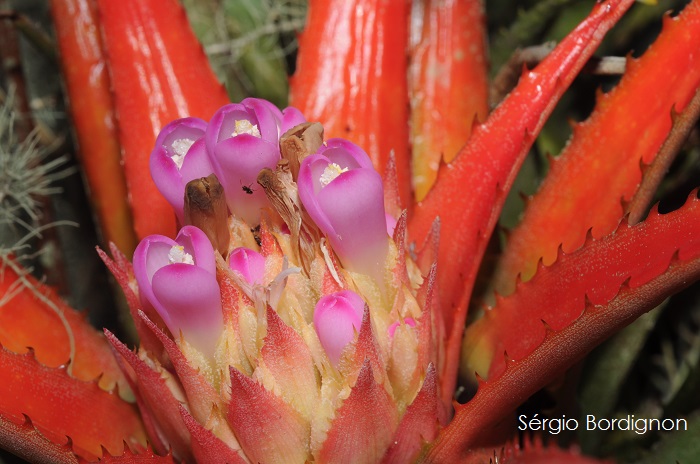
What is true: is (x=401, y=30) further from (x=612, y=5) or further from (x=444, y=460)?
(x=444, y=460)

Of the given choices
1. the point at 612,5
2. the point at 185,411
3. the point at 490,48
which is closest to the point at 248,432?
the point at 185,411

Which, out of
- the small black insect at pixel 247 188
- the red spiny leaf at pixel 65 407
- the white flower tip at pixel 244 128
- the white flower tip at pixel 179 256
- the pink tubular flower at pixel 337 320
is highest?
the white flower tip at pixel 244 128

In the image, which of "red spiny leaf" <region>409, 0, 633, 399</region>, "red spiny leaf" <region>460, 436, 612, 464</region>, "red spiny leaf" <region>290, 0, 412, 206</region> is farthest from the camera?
"red spiny leaf" <region>290, 0, 412, 206</region>

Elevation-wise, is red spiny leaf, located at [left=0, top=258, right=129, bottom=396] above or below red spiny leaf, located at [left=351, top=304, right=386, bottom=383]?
below

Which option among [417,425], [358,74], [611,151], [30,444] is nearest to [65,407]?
[30,444]

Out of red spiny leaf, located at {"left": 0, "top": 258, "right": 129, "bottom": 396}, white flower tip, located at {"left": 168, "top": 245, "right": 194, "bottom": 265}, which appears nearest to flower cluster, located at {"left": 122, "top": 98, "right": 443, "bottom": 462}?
white flower tip, located at {"left": 168, "top": 245, "right": 194, "bottom": 265}

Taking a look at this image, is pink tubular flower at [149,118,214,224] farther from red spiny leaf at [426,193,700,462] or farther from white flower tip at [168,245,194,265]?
red spiny leaf at [426,193,700,462]

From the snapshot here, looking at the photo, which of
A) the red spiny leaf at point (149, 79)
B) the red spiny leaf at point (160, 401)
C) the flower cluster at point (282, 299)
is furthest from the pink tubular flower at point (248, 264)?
the red spiny leaf at point (149, 79)

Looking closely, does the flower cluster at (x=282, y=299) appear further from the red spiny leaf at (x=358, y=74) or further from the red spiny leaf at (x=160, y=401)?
the red spiny leaf at (x=358, y=74)

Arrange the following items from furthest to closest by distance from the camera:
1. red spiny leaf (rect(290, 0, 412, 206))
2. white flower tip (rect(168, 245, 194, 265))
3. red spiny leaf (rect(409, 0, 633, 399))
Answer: red spiny leaf (rect(290, 0, 412, 206)) < red spiny leaf (rect(409, 0, 633, 399)) < white flower tip (rect(168, 245, 194, 265))
